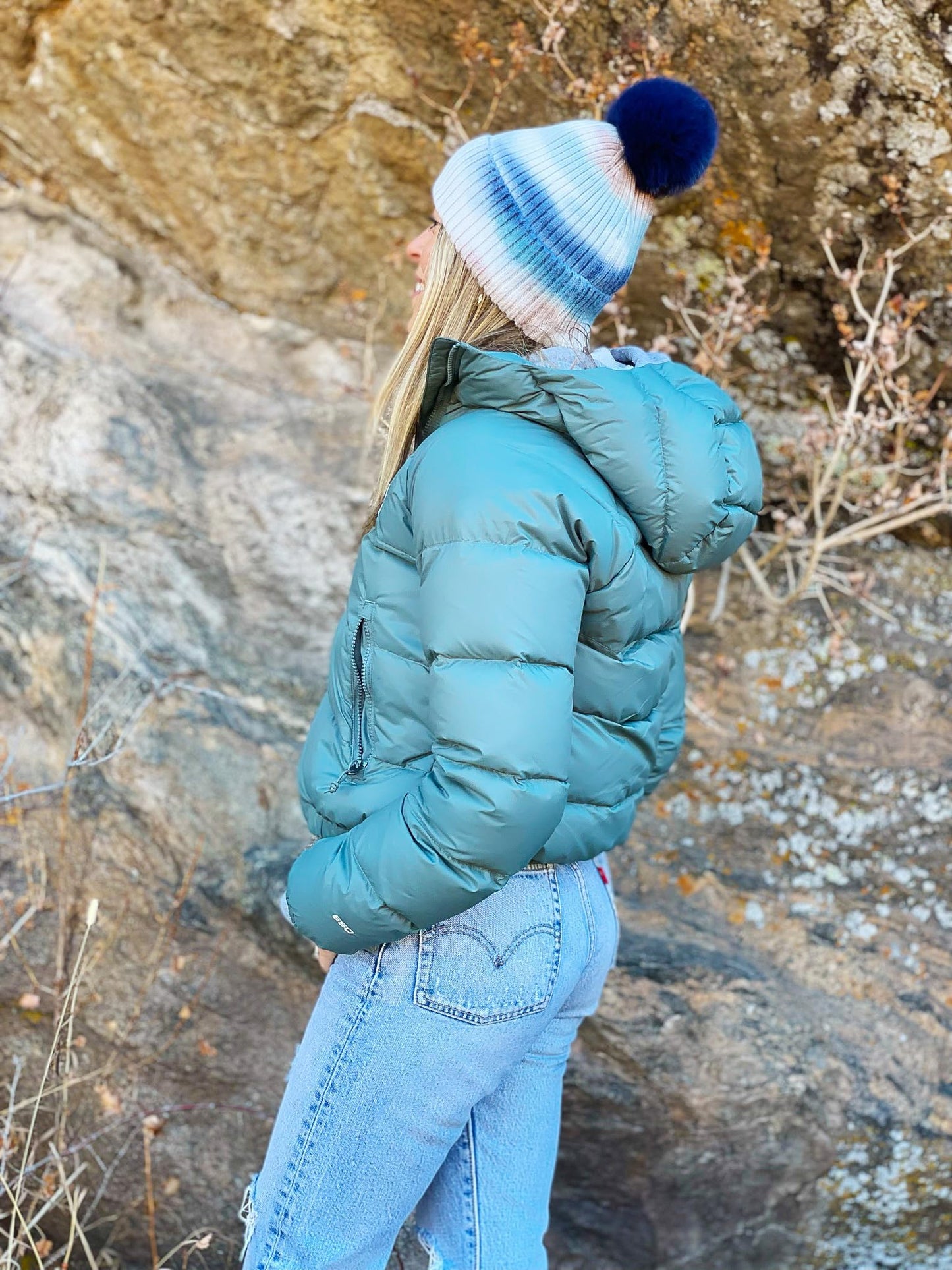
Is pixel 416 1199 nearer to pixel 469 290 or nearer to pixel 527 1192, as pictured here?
pixel 527 1192

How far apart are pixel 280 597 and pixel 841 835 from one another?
177cm

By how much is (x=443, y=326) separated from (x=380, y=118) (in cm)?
180

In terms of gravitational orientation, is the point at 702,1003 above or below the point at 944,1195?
above

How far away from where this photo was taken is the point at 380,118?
3133mm

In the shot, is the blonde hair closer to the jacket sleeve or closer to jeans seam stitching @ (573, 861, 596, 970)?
the jacket sleeve

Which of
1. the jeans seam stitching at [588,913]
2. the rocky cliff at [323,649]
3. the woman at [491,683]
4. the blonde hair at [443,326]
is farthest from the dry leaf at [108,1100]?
the blonde hair at [443,326]

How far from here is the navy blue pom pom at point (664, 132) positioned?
1647 millimetres

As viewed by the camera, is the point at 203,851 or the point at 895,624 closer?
the point at 203,851

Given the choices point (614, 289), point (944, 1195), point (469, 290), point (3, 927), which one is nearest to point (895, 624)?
point (944, 1195)

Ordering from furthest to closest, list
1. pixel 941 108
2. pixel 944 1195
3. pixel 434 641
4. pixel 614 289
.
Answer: pixel 944 1195, pixel 941 108, pixel 614 289, pixel 434 641

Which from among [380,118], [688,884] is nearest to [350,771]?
[688,884]

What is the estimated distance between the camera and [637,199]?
68.0 inches

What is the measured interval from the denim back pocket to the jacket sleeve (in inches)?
4.7

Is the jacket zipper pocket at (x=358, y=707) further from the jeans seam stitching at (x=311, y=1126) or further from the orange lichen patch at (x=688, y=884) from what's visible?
the orange lichen patch at (x=688, y=884)
